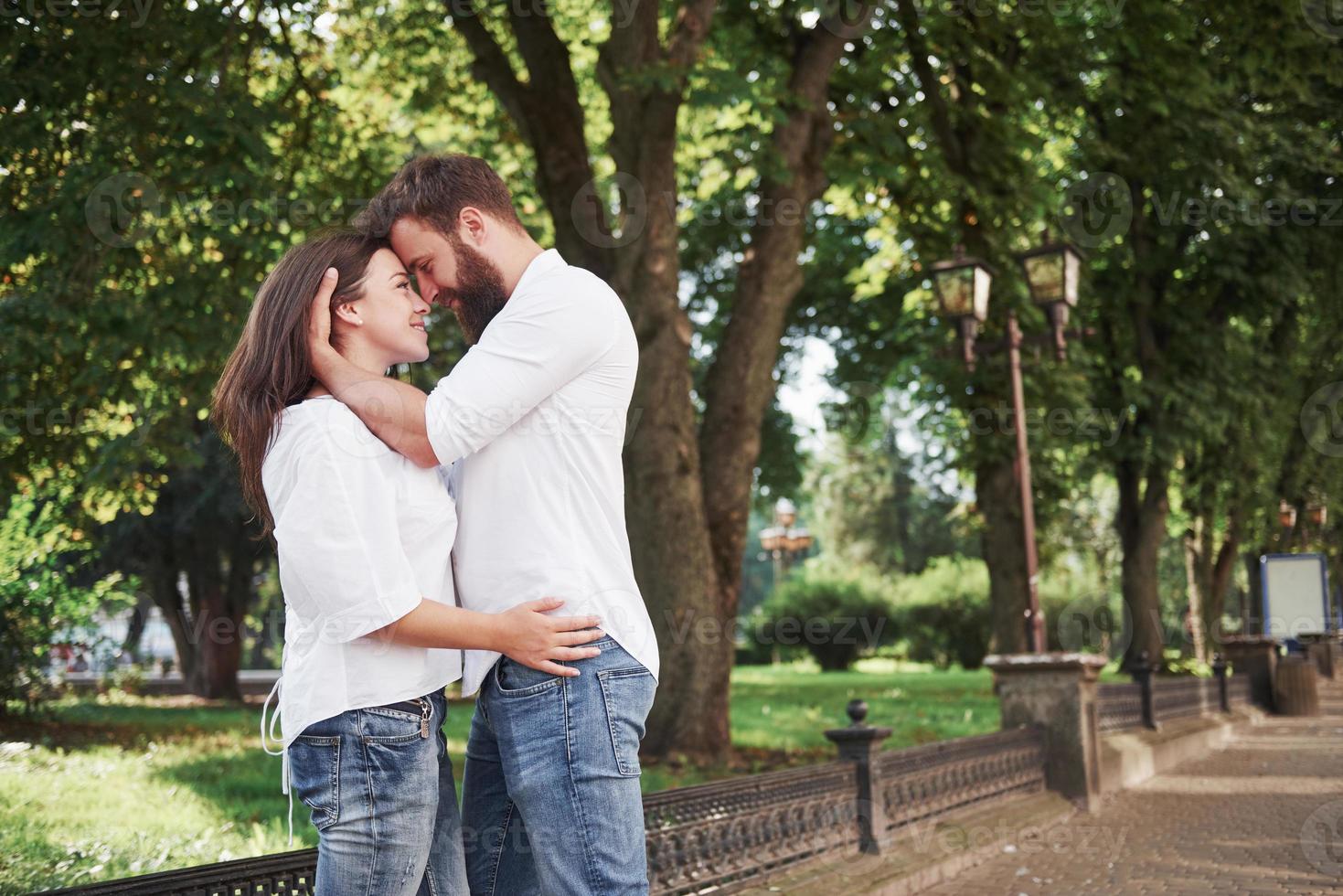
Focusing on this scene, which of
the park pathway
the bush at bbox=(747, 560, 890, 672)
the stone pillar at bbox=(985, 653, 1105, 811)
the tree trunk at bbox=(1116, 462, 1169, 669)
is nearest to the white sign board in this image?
the tree trunk at bbox=(1116, 462, 1169, 669)

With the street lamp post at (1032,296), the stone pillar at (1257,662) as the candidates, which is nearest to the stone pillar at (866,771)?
the street lamp post at (1032,296)

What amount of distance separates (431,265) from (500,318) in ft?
0.88

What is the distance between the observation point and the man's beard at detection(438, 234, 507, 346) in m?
2.65

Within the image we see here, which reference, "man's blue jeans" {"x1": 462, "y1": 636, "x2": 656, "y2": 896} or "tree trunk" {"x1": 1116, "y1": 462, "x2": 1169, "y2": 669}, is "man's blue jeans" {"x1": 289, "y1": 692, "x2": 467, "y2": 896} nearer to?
"man's blue jeans" {"x1": 462, "y1": 636, "x2": 656, "y2": 896}

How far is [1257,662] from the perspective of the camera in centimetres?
2314

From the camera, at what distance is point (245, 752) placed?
12.2m

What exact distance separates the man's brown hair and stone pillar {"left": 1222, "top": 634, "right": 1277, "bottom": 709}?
22.9 metres

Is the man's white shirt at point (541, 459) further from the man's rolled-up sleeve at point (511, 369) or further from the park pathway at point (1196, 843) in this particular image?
the park pathway at point (1196, 843)

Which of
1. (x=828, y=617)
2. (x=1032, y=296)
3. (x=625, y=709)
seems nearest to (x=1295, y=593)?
(x=1032, y=296)

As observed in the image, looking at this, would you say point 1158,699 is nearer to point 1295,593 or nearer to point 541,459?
point 1295,593

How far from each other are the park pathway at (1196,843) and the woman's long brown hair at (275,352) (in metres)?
5.81

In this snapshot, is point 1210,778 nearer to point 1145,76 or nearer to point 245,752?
point 1145,76

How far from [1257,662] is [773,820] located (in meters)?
19.5

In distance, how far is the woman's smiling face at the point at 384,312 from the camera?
2.61m
